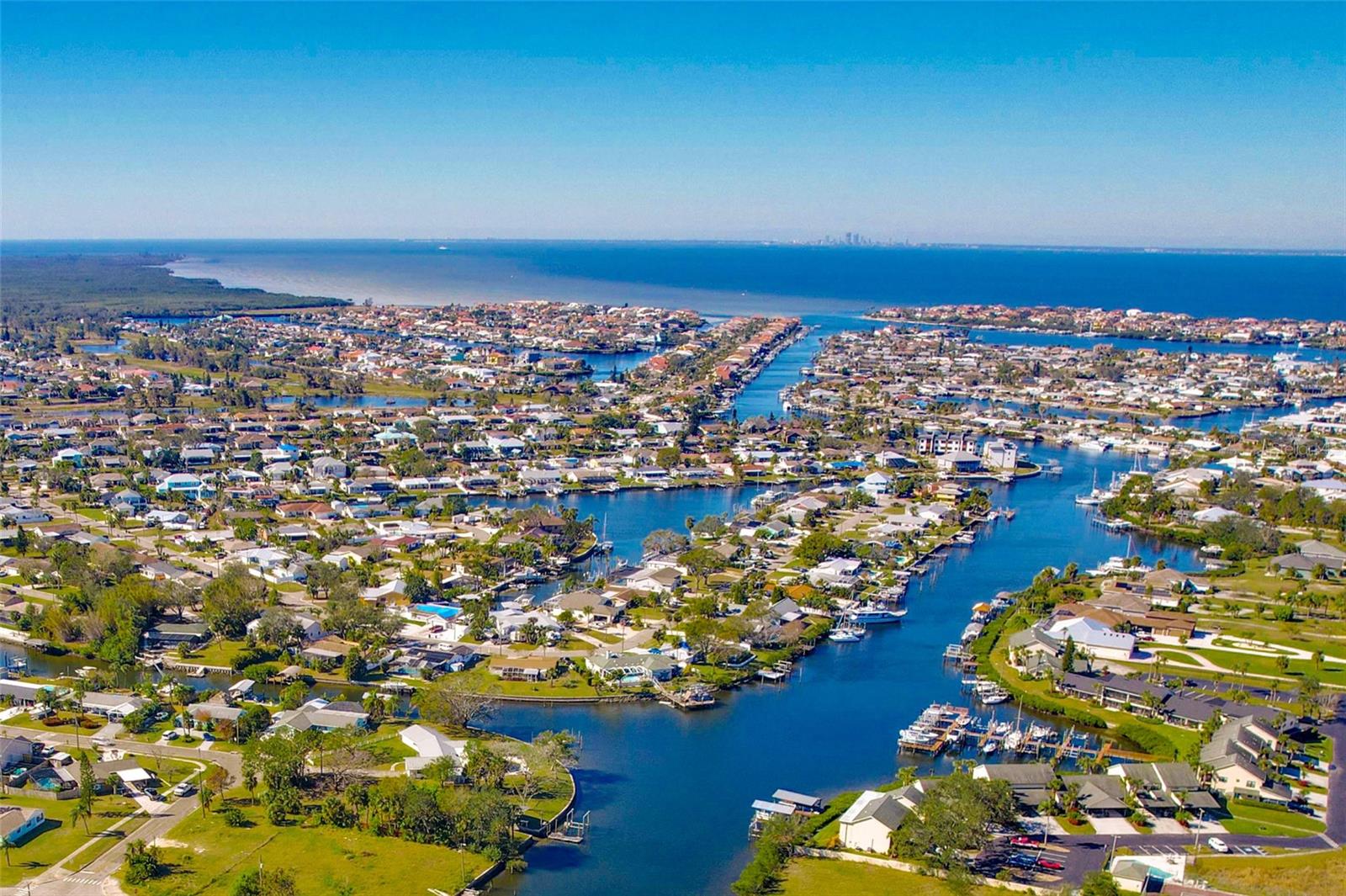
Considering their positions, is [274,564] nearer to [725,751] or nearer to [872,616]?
[725,751]

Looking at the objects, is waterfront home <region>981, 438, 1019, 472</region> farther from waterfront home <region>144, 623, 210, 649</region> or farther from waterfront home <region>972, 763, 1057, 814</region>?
waterfront home <region>144, 623, 210, 649</region>

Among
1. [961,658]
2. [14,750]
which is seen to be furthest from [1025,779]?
[14,750]

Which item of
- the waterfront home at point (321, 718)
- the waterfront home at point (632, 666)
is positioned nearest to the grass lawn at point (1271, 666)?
the waterfront home at point (632, 666)

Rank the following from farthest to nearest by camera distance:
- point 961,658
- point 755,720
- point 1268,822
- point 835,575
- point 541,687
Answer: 1. point 835,575
2. point 961,658
3. point 541,687
4. point 755,720
5. point 1268,822

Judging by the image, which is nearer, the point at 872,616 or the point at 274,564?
the point at 872,616

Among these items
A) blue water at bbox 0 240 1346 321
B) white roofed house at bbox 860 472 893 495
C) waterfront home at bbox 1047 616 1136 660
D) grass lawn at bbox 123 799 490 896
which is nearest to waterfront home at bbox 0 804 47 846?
grass lawn at bbox 123 799 490 896

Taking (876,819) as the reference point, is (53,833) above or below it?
below

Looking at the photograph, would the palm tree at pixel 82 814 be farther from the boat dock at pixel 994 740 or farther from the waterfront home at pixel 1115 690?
the waterfront home at pixel 1115 690
